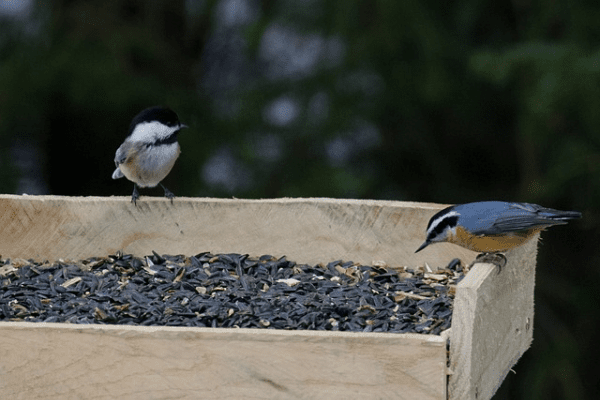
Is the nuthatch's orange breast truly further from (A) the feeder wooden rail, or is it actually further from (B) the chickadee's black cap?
(B) the chickadee's black cap

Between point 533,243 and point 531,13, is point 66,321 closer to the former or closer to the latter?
point 533,243

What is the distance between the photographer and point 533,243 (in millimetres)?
2838

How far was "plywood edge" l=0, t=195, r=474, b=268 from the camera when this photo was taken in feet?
9.80

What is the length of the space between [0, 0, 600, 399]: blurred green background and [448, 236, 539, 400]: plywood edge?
2.10 metres

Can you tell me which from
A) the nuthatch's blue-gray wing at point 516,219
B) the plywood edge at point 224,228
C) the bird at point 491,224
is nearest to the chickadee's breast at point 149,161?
the plywood edge at point 224,228

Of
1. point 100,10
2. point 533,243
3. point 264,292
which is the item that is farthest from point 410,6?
point 264,292

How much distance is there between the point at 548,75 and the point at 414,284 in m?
2.03

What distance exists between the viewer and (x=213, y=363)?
1.99 meters

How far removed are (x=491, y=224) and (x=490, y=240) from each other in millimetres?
52

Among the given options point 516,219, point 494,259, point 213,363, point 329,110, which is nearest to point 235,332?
point 213,363

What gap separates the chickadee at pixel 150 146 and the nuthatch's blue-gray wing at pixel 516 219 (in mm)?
1274

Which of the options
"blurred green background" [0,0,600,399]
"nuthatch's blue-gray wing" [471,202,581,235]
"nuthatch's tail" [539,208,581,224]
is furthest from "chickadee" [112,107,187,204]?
"blurred green background" [0,0,600,399]

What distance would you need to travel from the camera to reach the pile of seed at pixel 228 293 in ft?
7.75

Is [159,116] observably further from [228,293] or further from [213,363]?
[213,363]
